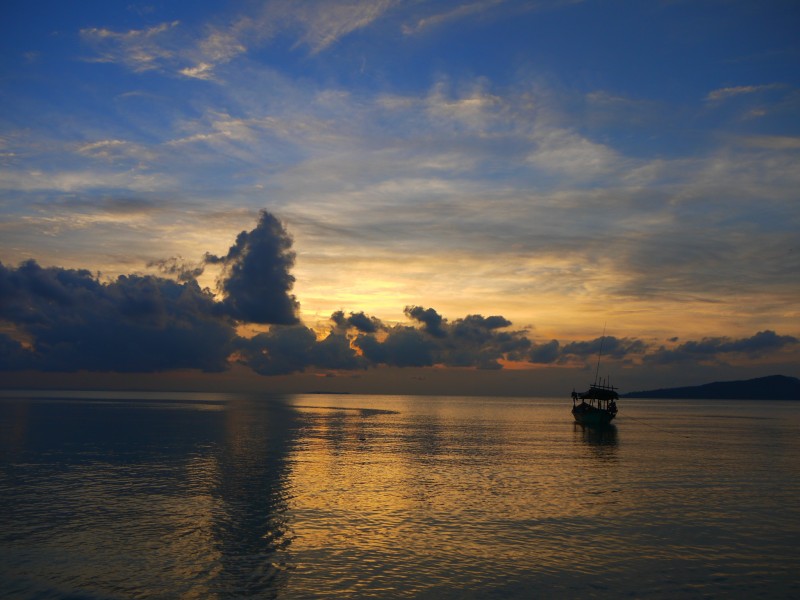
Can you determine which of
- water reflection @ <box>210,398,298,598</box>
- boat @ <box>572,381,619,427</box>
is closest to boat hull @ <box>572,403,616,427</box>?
boat @ <box>572,381,619,427</box>

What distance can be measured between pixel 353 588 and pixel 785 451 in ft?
240

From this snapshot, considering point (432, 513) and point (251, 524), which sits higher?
point (251, 524)

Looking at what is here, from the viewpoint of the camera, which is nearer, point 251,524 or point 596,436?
point 251,524

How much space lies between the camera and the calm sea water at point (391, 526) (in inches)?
938

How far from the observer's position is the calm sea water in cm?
2383

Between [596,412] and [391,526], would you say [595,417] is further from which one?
[391,526]

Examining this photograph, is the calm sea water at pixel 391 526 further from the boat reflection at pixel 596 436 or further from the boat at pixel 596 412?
the boat at pixel 596 412

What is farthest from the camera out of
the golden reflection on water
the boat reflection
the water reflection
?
the boat reflection

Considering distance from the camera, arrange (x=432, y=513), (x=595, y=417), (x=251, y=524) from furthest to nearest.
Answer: (x=595, y=417)
(x=432, y=513)
(x=251, y=524)

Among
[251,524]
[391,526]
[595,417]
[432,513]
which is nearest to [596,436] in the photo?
[595,417]

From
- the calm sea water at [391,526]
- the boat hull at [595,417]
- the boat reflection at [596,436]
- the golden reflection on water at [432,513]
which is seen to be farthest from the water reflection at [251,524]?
the boat hull at [595,417]

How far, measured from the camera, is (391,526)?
32750 mm

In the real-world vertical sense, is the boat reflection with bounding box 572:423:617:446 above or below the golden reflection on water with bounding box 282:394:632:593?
below

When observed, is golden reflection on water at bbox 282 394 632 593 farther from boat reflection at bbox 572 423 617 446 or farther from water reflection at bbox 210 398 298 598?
boat reflection at bbox 572 423 617 446
